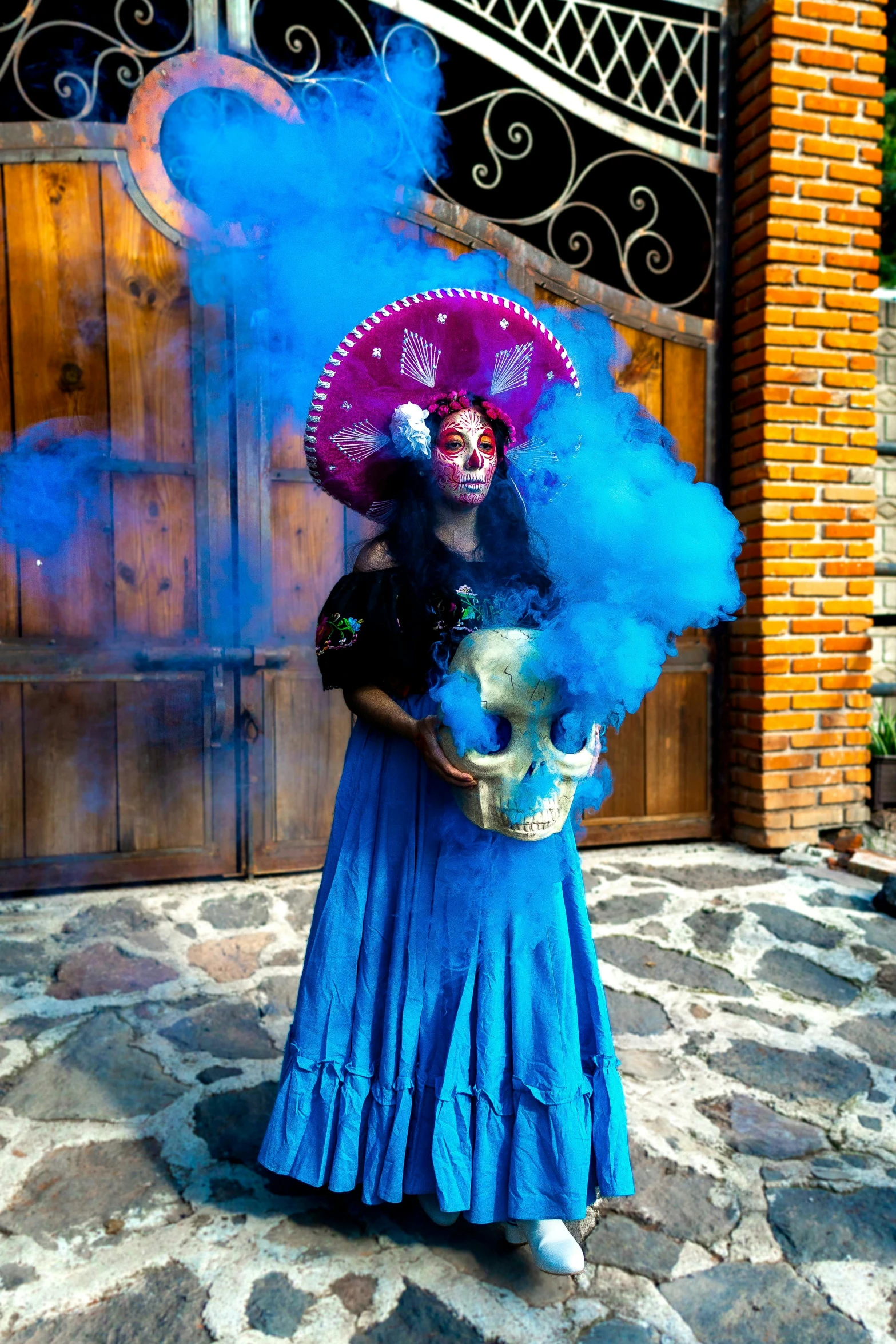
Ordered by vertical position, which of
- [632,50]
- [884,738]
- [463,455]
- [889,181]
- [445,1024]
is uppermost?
[889,181]

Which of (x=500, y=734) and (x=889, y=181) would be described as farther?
(x=889, y=181)

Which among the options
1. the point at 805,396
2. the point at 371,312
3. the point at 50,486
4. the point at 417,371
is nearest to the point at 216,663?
the point at 50,486

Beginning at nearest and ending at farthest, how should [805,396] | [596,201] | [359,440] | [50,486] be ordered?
1. [359,440]
2. [50,486]
3. [805,396]
4. [596,201]

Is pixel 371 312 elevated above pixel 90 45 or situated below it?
below

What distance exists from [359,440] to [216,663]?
90.3 inches

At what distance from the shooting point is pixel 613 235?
4312 mm

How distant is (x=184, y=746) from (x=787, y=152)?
3.76 m

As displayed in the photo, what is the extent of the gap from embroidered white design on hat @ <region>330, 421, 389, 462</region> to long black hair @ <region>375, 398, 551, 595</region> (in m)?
0.06

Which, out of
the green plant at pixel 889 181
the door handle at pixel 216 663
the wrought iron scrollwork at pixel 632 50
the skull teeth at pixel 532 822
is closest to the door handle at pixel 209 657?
the door handle at pixel 216 663

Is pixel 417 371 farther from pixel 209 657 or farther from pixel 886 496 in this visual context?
pixel 886 496

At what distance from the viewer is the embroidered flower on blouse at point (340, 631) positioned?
1.68 metres

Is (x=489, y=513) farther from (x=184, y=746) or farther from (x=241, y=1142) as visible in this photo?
(x=184, y=746)

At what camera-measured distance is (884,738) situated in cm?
469

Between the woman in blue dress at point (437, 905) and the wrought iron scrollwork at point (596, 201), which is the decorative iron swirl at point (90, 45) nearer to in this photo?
the wrought iron scrollwork at point (596, 201)
